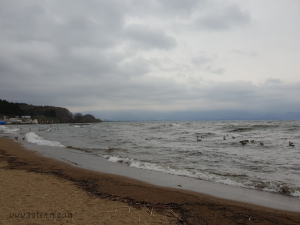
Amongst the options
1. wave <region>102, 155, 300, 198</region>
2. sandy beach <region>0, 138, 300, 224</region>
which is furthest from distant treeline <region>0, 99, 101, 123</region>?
sandy beach <region>0, 138, 300, 224</region>

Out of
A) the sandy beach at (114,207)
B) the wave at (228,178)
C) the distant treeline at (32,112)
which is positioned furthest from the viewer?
the distant treeline at (32,112)

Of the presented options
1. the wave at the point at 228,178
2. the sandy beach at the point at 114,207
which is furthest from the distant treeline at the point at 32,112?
the sandy beach at the point at 114,207

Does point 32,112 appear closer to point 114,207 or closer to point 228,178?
point 228,178

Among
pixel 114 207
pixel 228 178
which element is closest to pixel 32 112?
pixel 228 178

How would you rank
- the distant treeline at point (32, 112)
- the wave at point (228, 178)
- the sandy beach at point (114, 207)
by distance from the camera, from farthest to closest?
the distant treeline at point (32, 112) < the wave at point (228, 178) < the sandy beach at point (114, 207)

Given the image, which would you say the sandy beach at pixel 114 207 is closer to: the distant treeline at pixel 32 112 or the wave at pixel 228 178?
the wave at pixel 228 178

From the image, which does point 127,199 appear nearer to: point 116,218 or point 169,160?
point 116,218

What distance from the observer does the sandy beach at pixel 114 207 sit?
4.19m

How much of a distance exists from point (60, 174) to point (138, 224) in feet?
18.8

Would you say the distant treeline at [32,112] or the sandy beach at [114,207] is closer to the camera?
the sandy beach at [114,207]

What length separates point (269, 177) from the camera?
832 centimetres

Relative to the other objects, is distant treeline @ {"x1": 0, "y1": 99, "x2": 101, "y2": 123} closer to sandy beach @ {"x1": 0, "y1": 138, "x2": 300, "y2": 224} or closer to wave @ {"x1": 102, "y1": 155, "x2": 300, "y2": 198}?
wave @ {"x1": 102, "y1": 155, "x2": 300, "y2": 198}

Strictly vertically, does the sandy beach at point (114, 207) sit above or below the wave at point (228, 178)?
above

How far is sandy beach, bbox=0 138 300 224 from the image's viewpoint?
13.7ft
